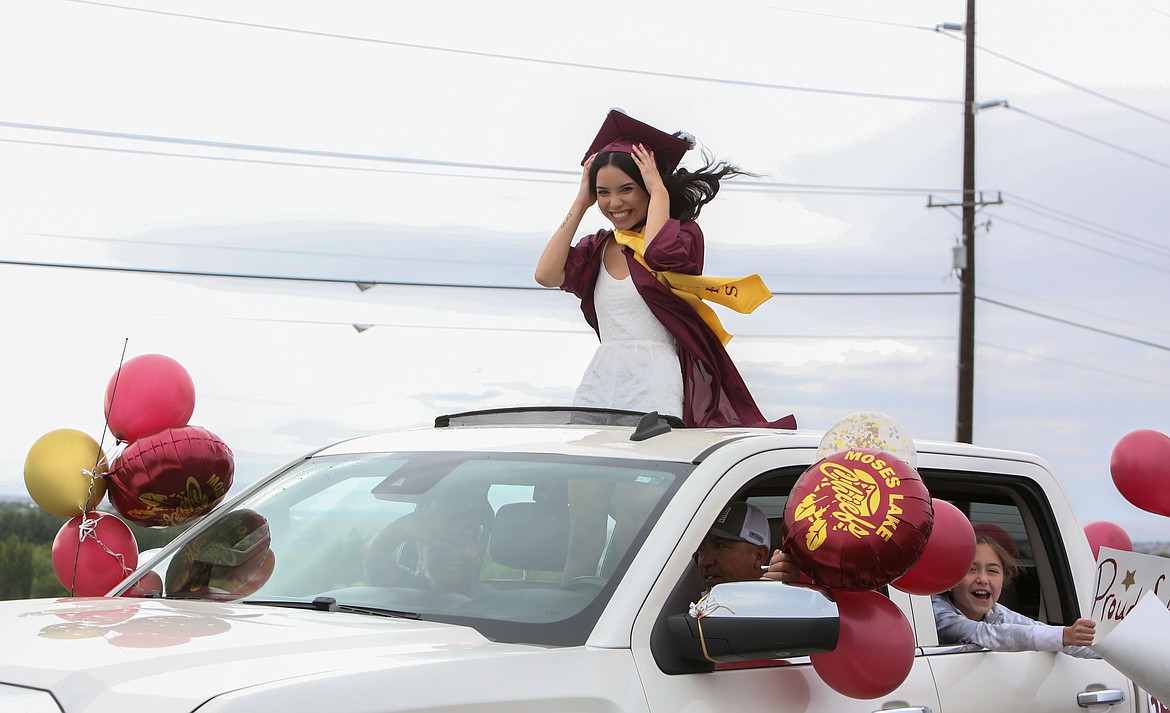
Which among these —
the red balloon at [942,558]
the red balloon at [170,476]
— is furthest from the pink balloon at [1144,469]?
A: the red balloon at [170,476]

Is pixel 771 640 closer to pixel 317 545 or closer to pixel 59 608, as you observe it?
pixel 317 545

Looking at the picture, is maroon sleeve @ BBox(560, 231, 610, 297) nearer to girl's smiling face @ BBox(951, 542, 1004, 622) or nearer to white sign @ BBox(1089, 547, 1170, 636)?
girl's smiling face @ BBox(951, 542, 1004, 622)

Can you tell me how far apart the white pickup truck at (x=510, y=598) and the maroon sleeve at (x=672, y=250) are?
1265 mm

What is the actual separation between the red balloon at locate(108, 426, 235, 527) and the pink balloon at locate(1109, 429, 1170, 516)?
3807 millimetres

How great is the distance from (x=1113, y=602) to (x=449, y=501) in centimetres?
189

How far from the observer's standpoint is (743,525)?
3.38 m

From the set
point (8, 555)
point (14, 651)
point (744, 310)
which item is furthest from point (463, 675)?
point (8, 555)

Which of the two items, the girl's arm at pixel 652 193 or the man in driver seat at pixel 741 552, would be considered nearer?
the man in driver seat at pixel 741 552

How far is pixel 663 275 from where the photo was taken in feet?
17.4

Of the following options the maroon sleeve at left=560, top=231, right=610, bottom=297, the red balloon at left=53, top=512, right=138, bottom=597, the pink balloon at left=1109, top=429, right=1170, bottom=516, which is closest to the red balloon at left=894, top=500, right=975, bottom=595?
the maroon sleeve at left=560, top=231, right=610, bottom=297

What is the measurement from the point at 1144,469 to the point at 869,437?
2887mm

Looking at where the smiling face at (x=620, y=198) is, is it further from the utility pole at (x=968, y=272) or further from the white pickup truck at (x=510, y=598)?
the utility pole at (x=968, y=272)

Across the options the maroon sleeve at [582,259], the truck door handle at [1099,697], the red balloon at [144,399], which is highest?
the maroon sleeve at [582,259]

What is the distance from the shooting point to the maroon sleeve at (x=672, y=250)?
515 cm
